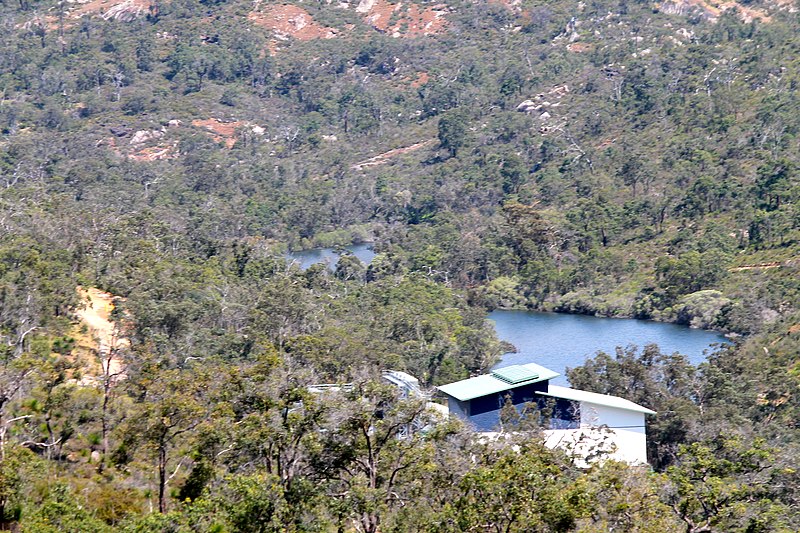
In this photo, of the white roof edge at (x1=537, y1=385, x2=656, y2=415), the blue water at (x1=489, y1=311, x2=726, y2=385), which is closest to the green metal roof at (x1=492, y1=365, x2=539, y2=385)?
the white roof edge at (x1=537, y1=385, x2=656, y2=415)

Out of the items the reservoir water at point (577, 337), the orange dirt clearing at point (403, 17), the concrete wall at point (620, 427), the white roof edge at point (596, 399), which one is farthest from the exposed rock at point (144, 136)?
the concrete wall at point (620, 427)

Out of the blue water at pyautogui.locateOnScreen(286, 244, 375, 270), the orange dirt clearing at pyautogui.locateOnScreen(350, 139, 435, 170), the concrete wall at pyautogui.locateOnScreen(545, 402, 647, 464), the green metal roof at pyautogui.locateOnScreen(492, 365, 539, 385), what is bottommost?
the blue water at pyautogui.locateOnScreen(286, 244, 375, 270)

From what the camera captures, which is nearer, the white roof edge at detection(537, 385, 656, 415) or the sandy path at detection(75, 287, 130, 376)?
the white roof edge at detection(537, 385, 656, 415)

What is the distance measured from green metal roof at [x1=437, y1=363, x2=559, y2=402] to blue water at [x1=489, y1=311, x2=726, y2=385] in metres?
8.71

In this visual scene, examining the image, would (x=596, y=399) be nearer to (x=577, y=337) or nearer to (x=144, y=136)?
(x=577, y=337)

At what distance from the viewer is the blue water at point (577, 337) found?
144 feet

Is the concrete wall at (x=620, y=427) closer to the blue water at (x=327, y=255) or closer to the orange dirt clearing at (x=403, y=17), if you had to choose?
the blue water at (x=327, y=255)

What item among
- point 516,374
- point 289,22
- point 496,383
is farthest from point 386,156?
point 496,383

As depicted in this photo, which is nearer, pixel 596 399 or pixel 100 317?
pixel 596 399

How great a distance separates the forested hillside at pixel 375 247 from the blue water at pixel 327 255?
989 mm

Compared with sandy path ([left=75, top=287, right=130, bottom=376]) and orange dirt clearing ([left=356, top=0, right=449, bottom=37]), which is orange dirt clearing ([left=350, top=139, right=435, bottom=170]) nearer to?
orange dirt clearing ([left=356, top=0, right=449, bottom=37])

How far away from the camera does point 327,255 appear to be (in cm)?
6850

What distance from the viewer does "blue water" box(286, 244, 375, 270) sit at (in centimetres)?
6556

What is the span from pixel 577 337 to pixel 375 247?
69.5 ft
